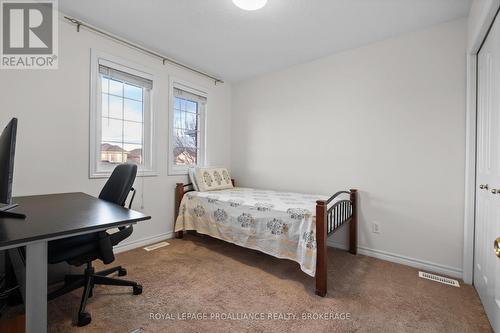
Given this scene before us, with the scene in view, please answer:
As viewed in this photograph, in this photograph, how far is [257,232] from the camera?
229 centimetres

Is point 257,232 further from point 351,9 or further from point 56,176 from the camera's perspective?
point 351,9

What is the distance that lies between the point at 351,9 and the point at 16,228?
2.74m

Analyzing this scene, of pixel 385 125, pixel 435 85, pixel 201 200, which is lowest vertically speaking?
pixel 201 200

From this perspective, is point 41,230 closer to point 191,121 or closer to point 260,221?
point 260,221

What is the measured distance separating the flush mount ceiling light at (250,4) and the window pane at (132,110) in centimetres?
166

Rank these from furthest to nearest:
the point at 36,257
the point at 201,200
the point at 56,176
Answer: the point at 201,200 → the point at 56,176 → the point at 36,257

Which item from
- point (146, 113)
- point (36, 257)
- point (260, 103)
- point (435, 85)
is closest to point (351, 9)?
point (435, 85)

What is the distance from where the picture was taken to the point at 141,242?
111 inches

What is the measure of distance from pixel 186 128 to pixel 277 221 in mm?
2018

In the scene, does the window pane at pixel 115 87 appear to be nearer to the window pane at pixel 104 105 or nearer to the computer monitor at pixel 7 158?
the window pane at pixel 104 105

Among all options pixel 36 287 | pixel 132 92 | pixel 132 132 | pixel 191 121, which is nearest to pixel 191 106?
pixel 191 121

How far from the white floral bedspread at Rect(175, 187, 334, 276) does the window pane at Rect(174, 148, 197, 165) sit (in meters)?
0.56

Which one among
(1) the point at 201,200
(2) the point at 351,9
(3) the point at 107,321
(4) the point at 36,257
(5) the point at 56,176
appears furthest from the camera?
(1) the point at 201,200

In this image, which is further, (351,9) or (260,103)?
(260,103)
